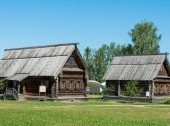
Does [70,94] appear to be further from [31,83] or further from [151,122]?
[151,122]

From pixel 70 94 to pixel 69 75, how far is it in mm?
2561

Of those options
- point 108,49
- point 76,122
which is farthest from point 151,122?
point 108,49

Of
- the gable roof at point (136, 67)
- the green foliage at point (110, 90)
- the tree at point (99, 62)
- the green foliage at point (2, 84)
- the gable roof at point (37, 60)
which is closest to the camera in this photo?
the gable roof at point (37, 60)

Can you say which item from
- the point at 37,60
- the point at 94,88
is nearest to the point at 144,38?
the point at 94,88

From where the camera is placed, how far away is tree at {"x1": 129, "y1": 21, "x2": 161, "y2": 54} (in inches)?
3932

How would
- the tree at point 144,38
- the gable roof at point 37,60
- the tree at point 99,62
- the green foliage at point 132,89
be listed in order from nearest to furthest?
the gable roof at point 37,60
the green foliage at point 132,89
the tree at point 144,38
the tree at point 99,62

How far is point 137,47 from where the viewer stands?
10081cm

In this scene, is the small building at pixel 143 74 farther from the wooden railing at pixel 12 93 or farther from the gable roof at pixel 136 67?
the wooden railing at pixel 12 93

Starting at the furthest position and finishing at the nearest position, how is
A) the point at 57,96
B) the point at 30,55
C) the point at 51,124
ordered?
the point at 30,55
the point at 57,96
the point at 51,124

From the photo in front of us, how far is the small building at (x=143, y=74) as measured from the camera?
205 ft

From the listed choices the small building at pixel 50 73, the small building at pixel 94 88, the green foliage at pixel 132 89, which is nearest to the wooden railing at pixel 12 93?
the small building at pixel 50 73

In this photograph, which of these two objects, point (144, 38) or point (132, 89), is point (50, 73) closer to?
point (132, 89)

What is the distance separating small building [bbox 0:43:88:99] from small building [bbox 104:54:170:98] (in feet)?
26.1

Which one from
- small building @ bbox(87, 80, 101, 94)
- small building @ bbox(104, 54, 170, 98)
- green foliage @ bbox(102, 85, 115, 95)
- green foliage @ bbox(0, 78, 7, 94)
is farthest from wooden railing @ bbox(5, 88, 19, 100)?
small building @ bbox(87, 80, 101, 94)
